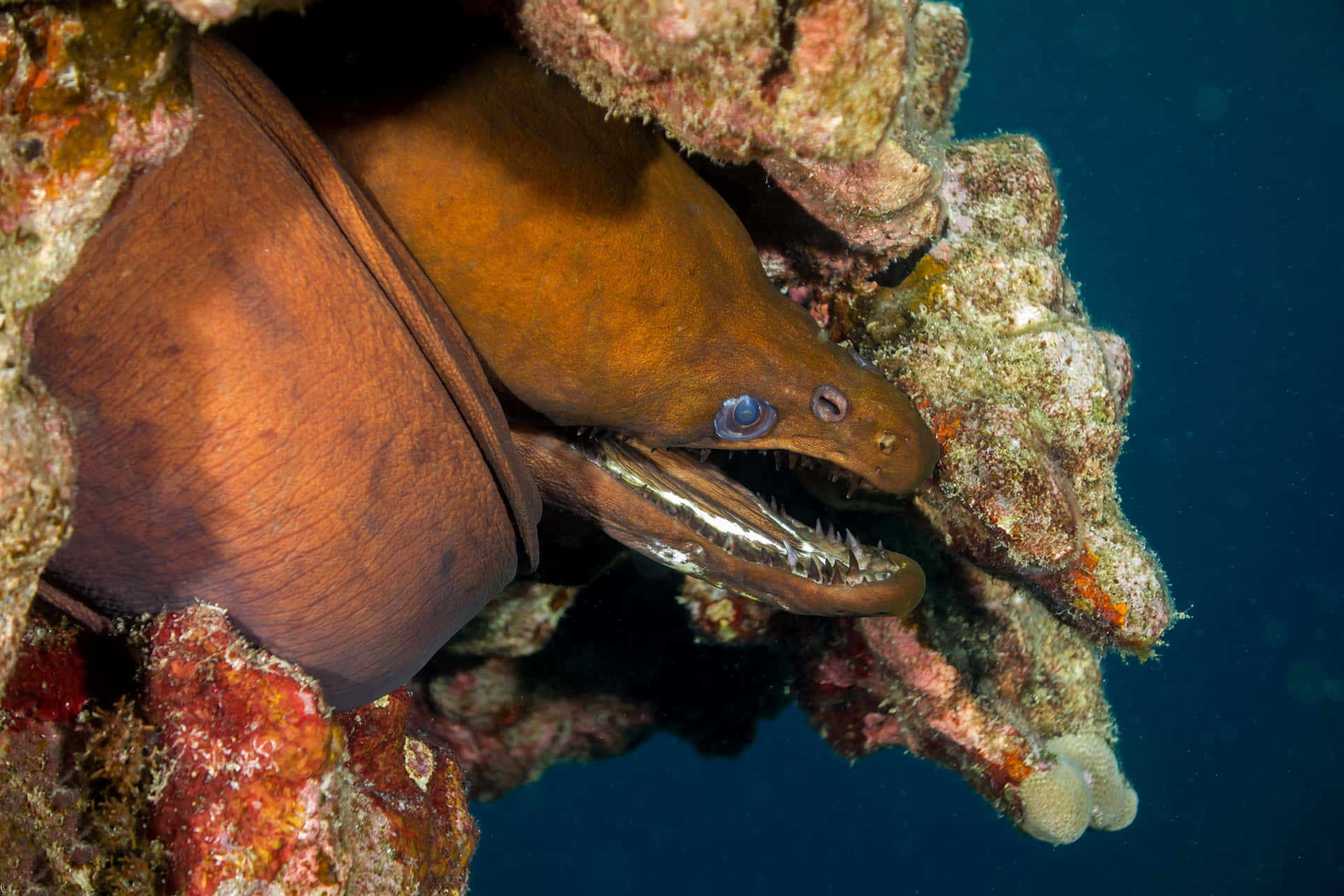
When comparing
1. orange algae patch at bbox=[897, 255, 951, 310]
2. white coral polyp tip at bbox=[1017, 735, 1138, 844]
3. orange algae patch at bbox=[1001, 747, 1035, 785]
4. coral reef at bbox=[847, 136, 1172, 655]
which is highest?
orange algae patch at bbox=[897, 255, 951, 310]

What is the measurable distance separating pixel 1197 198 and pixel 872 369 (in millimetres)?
57821

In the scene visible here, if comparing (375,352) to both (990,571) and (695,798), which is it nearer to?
(990,571)

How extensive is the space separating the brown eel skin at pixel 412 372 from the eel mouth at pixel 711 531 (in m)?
0.01

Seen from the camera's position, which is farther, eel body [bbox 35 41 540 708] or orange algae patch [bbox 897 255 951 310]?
orange algae patch [bbox 897 255 951 310]

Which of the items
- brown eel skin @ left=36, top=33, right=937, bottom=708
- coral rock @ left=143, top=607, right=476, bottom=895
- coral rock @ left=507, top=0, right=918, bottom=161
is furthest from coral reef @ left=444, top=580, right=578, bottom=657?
coral rock @ left=507, top=0, right=918, bottom=161

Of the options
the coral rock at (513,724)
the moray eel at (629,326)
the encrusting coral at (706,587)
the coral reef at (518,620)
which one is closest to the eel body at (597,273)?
the moray eel at (629,326)

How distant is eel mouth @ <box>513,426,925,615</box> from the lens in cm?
272

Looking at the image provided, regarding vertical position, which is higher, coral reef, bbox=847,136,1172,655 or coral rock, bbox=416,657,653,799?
coral reef, bbox=847,136,1172,655

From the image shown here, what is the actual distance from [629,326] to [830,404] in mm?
803

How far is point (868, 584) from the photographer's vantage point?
8.82 feet

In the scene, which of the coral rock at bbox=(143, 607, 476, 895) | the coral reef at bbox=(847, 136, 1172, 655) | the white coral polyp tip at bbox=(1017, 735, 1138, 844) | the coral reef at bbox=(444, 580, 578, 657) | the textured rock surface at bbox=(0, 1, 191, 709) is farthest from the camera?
the coral reef at bbox=(444, 580, 578, 657)

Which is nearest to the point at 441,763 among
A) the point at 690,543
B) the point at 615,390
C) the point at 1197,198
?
A: the point at 690,543

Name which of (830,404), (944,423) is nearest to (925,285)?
(944,423)

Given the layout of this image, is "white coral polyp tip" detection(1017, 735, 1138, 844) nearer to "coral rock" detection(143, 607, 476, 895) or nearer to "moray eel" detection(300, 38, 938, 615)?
"moray eel" detection(300, 38, 938, 615)
